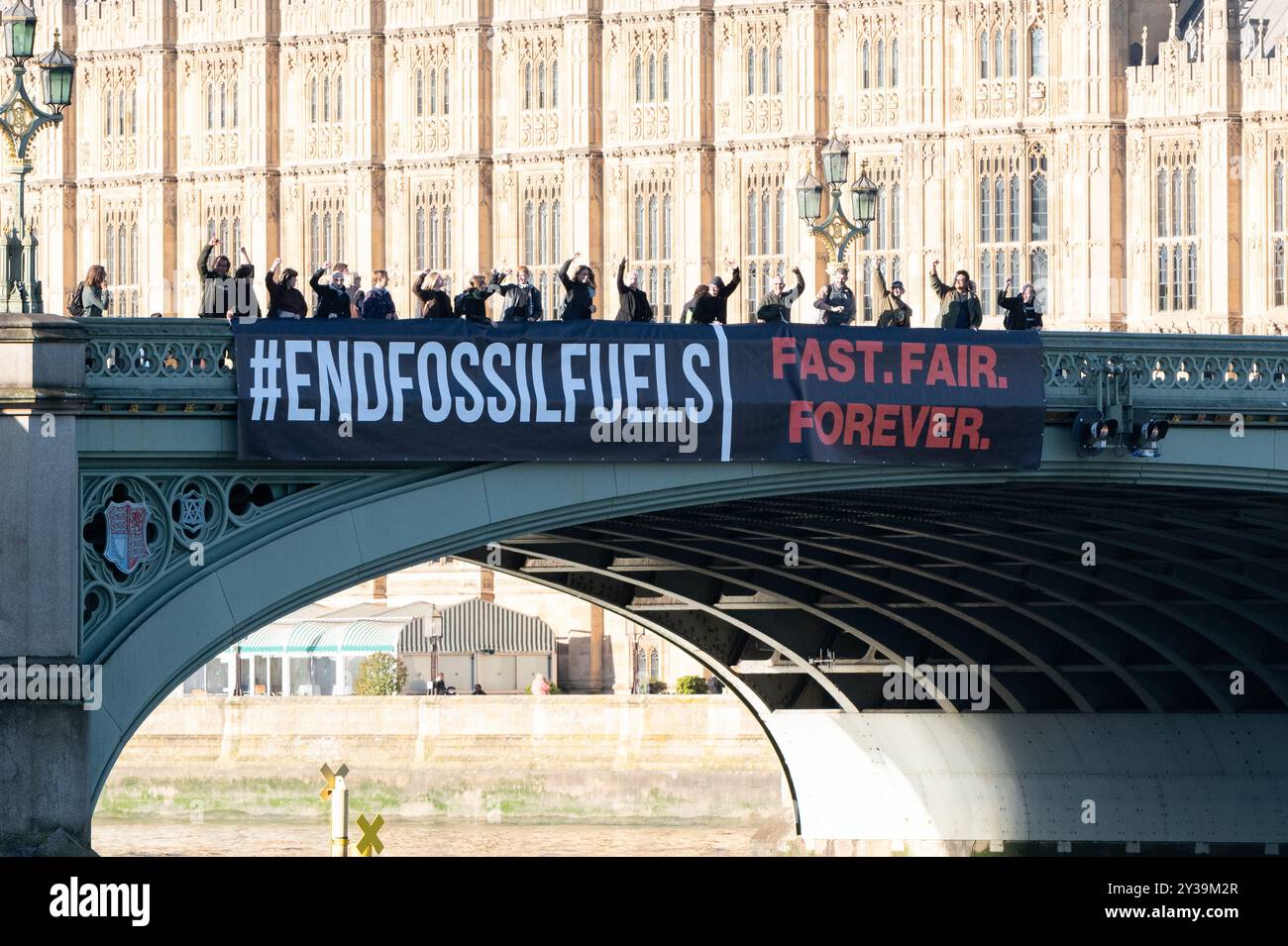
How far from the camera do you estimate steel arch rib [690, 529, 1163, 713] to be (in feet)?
153

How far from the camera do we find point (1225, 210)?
78.4m

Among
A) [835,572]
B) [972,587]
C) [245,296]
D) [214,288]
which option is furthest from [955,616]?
[245,296]

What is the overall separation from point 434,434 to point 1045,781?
85.5 feet

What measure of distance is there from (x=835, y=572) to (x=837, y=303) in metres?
14.1

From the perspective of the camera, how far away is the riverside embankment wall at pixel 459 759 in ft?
242

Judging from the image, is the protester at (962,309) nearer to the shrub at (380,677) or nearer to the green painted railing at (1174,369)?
the green painted railing at (1174,369)

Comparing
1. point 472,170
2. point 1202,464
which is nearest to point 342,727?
point 472,170

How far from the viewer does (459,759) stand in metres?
75.9

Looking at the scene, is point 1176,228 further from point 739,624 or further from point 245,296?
point 245,296

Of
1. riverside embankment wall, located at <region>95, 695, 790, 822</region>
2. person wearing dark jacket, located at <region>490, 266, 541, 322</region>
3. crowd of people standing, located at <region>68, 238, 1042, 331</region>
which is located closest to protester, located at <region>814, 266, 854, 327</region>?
crowd of people standing, located at <region>68, 238, 1042, 331</region>

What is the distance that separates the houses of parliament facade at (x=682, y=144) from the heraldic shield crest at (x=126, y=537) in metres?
49.3

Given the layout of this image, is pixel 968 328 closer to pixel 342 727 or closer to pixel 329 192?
pixel 342 727

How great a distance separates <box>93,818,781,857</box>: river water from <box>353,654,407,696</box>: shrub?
518cm

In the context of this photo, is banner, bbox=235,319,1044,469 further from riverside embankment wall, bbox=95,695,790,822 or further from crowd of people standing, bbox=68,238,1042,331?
riverside embankment wall, bbox=95,695,790,822
